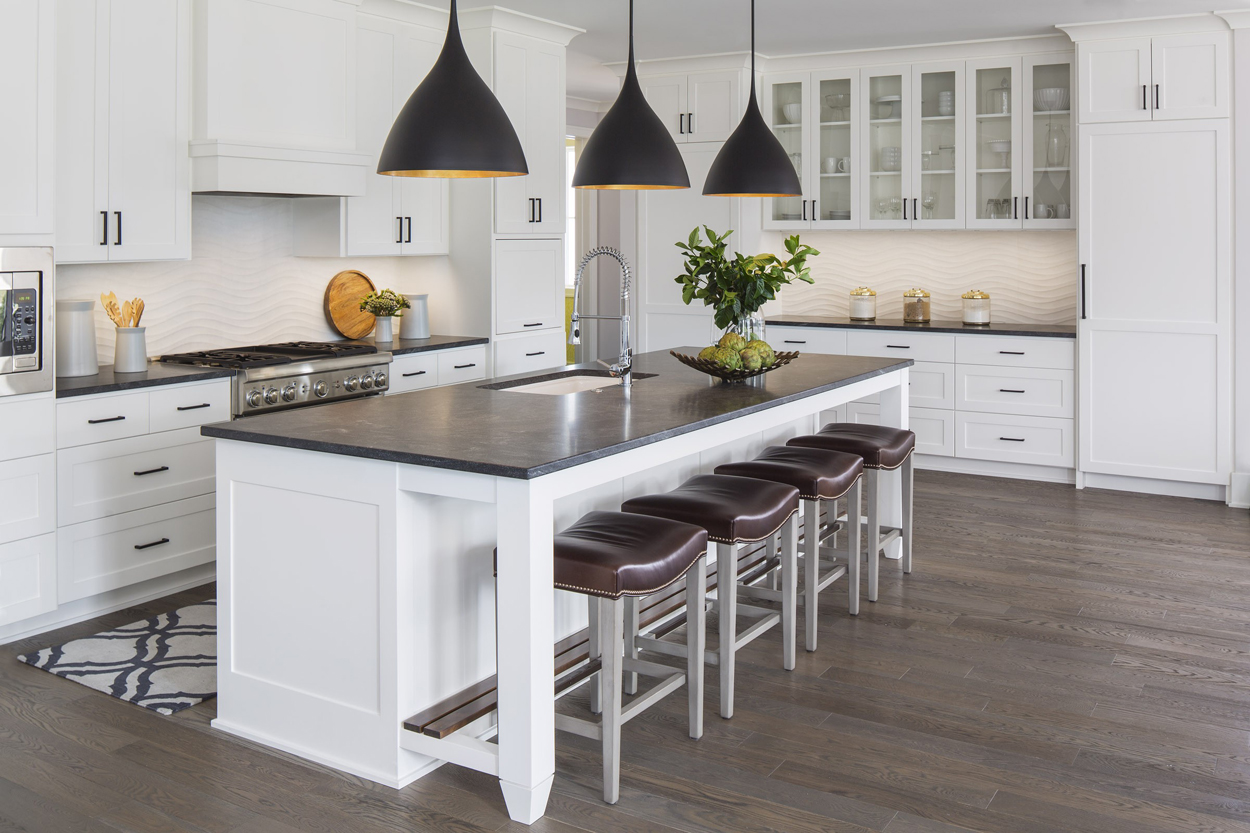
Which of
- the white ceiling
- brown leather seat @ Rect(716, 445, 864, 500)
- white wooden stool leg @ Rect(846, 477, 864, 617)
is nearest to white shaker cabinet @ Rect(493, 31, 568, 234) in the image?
the white ceiling

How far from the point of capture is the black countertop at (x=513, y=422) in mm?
2689

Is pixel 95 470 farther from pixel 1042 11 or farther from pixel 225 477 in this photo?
pixel 1042 11

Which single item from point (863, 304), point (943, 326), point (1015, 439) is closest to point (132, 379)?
point (863, 304)

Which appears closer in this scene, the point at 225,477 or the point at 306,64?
the point at 225,477

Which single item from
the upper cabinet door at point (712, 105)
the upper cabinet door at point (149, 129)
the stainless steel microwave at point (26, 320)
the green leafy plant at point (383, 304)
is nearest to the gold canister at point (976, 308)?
the upper cabinet door at point (712, 105)

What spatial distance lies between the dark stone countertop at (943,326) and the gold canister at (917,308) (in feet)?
0.17

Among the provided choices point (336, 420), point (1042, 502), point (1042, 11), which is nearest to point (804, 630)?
point (336, 420)

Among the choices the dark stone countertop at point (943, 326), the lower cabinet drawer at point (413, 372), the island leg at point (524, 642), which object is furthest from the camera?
the dark stone countertop at point (943, 326)

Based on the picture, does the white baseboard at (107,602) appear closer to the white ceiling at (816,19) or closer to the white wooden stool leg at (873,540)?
the white wooden stool leg at (873,540)

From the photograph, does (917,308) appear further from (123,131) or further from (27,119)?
(27,119)

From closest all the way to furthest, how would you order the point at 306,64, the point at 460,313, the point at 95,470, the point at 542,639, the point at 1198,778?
the point at 542,639
the point at 1198,778
the point at 95,470
the point at 306,64
the point at 460,313

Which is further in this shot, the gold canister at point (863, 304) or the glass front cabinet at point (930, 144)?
the gold canister at point (863, 304)

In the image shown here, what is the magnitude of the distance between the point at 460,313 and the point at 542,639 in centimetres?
373

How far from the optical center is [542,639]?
2639mm
